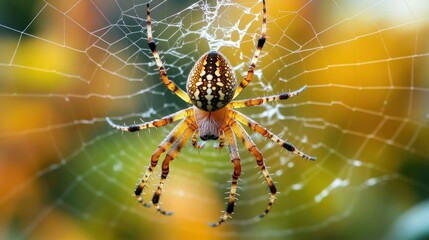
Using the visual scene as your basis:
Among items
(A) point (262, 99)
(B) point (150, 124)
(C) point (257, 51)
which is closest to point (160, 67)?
(B) point (150, 124)

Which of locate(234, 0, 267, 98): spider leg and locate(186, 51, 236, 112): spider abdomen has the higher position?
locate(234, 0, 267, 98): spider leg

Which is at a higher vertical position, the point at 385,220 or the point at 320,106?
the point at 320,106

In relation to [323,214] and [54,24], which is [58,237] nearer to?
[54,24]

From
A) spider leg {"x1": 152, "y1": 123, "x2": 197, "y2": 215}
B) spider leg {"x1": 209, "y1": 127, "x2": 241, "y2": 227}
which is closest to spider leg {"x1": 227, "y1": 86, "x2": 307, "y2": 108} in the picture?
spider leg {"x1": 209, "y1": 127, "x2": 241, "y2": 227}

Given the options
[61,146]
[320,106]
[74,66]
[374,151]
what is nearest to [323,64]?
[320,106]

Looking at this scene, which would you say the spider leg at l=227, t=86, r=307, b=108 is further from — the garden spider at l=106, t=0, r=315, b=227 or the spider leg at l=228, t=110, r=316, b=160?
the spider leg at l=228, t=110, r=316, b=160

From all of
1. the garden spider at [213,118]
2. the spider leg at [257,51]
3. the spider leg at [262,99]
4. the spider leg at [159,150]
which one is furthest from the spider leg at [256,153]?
the spider leg at [257,51]

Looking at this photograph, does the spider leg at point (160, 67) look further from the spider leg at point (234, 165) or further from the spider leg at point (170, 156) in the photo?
the spider leg at point (234, 165)

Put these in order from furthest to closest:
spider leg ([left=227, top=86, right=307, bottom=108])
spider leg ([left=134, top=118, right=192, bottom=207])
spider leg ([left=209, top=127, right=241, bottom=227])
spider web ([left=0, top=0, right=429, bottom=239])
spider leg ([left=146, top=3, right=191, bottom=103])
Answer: spider web ([left=0, top=0, right=429, bottom=239]) < spider leg ([left=134, top=118, right=192, bottom=207]) < spider leg ([left=209, top=127, right=241, bottom=227]) < spider leg ([left=227, top=86, right=307, bottom=108]) < spider leg ([left=146, top=3, right=191, bottom=103])
